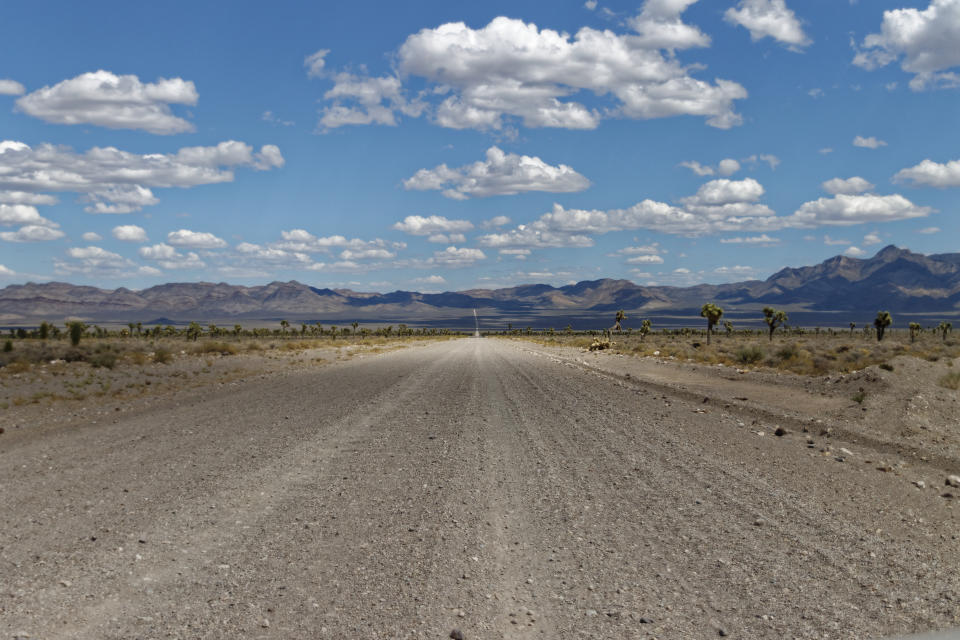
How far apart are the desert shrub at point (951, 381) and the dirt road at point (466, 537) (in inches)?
444

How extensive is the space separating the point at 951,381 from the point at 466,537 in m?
21.5

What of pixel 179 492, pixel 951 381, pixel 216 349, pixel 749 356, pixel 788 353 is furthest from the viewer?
pixel 216 349

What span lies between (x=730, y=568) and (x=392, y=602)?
3.17 m

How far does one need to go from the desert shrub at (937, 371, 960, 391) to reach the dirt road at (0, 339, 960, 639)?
37.0 feet

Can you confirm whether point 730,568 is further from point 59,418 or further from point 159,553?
point 59,418

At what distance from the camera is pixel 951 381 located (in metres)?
22.1

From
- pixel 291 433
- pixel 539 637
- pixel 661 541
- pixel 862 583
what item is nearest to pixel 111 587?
pixel 539 637

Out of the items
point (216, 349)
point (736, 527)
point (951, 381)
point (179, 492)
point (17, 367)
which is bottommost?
point (951, 381)

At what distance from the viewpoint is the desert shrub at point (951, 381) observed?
2170 cm

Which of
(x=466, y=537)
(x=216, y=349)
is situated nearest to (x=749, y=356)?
(x=466, y=537)

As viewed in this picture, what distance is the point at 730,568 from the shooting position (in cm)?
638

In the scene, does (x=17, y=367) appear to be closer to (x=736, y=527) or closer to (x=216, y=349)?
(x=216, y=349)

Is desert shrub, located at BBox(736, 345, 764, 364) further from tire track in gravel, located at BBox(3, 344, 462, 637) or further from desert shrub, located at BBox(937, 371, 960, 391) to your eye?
tire track in gravel, located at BBox(3, 344, 462, 637)

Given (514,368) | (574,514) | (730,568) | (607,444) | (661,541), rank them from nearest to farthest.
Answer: (730,568), (661,541), (574,514), (607,444), (514,368)
